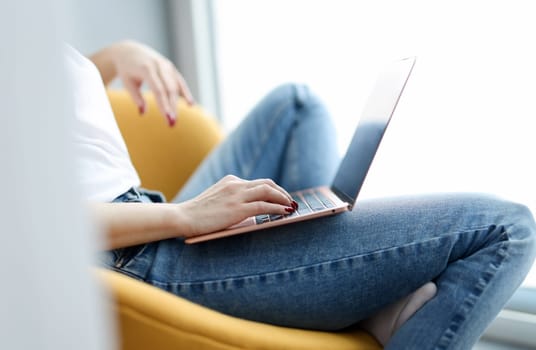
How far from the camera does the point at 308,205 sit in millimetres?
708

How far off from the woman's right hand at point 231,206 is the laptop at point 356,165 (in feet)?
0.04

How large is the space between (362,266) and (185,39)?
A: 140 centimetres

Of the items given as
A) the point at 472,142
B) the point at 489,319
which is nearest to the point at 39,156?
the point at 489,319

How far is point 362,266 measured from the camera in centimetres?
63

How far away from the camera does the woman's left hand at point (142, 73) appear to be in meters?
0.98

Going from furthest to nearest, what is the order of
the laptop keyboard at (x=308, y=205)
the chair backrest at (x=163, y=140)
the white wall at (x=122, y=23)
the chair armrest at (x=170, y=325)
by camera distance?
the white wall at (x=122, y=23)
the chair backrest at (x=163, y=140)
the laptop keyboard at (x=308, y=205)
the chair armrest at (x=170, y=325)

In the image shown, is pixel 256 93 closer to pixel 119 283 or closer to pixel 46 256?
pixel 119 283

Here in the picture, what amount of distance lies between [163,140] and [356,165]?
21.9 inches

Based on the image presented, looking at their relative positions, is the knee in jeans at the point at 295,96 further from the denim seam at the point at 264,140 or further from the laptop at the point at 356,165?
the laptop at the point at 356,165

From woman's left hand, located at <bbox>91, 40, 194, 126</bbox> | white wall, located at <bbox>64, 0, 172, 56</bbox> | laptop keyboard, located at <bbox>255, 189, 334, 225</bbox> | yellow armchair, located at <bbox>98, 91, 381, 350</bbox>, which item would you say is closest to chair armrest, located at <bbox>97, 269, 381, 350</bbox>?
yellow armchair, located at <bbox>98, 91, 381, 350</bbox>

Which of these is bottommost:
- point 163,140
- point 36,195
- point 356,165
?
point 163,140

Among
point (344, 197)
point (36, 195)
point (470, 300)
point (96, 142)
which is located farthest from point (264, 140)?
point (36, 195)

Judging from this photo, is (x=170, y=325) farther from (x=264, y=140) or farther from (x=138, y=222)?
(x=264, y=140)

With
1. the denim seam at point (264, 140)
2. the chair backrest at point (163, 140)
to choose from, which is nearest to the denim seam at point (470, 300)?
the denim seam at point (264, 140)
